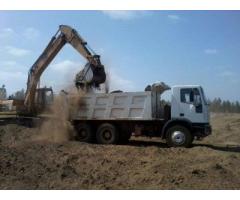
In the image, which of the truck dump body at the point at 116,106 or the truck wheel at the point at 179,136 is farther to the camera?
the truck dump body at the point at 116,106

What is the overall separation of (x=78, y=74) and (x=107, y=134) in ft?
11.5

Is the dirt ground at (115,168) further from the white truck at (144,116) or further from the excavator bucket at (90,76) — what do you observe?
the excavator bucket at (90,76)

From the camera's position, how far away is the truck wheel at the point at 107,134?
1753 cm

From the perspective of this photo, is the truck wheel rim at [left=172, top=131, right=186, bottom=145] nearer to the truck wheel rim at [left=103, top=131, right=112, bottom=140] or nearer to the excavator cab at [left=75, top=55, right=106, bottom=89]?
the truck wheel rim at [left=103, top=131, right=112, bottom=140]

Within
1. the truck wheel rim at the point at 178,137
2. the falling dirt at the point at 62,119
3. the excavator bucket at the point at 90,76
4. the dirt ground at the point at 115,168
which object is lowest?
the dirt ground at the point at 115,168

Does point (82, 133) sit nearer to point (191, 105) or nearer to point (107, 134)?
point (107, 134)

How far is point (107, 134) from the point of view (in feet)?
58.3

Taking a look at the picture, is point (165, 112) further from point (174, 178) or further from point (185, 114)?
point (174, 178)

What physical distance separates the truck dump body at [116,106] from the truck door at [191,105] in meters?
1.33

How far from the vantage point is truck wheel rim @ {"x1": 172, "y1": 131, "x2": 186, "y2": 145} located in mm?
16016

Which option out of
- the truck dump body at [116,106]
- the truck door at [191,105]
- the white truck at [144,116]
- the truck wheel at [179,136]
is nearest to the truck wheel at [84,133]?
the white truck at [144,116]

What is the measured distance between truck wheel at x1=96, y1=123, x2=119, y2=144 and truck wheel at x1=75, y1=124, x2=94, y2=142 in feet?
1.32

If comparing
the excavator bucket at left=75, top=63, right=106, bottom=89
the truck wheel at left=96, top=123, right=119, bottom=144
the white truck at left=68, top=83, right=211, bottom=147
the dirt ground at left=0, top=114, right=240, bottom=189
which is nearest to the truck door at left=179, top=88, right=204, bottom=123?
the white truck at left=68, top=83, right=211, bottom=147

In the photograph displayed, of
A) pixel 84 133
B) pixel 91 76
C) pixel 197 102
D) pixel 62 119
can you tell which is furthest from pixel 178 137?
pixel 62 119
